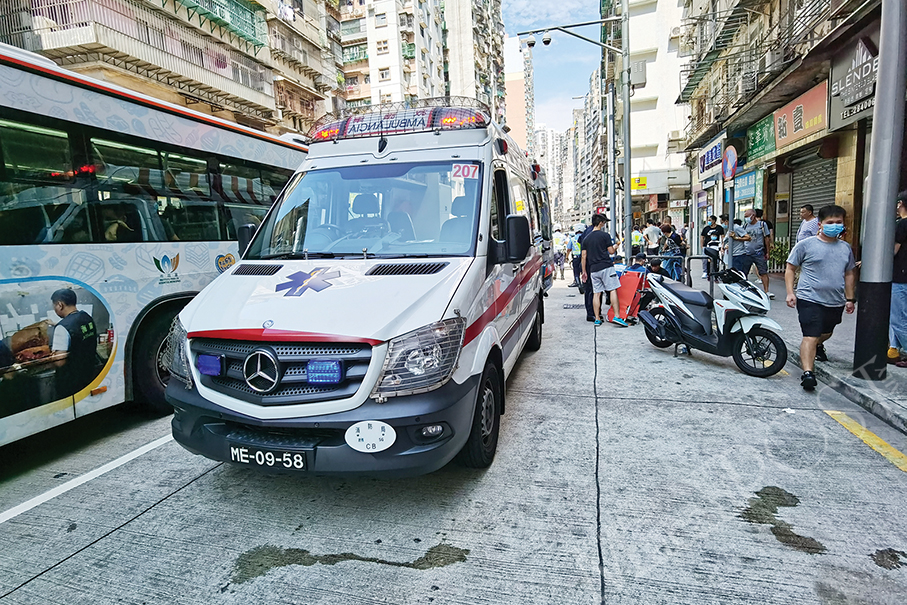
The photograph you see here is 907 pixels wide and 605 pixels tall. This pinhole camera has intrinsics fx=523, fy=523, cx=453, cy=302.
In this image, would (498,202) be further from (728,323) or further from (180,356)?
(728,323)

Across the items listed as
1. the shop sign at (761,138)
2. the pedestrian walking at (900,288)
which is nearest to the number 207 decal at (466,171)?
the pedestrian walking at (900,288)

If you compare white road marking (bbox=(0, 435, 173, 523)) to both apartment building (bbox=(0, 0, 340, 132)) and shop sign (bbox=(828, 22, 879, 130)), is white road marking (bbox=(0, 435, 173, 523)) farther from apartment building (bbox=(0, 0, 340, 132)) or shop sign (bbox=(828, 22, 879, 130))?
apartment building (bbox=(0, 0, 340, 132))

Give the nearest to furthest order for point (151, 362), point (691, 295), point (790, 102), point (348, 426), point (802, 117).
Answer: point (348, 426) → point (151, 362) → point (691, 295) → point (802, 117) → point (790, 102)

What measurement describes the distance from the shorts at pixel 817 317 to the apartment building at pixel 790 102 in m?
3.29

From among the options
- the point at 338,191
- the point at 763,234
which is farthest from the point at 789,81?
the point at 338,191

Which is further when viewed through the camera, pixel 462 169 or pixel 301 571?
pixel 462 169

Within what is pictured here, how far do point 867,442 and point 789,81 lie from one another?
37.6 feet

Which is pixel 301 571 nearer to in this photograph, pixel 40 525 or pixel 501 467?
pixel 501 467

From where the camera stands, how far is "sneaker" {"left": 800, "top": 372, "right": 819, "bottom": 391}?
520 cm

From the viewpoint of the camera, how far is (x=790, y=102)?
13586 millimetres

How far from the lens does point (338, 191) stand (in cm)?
418

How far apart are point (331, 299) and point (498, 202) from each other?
5.90 feet

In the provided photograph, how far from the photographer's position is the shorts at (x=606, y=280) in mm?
8703

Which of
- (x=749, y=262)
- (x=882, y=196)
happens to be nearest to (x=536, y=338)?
(x=882, y=196)
